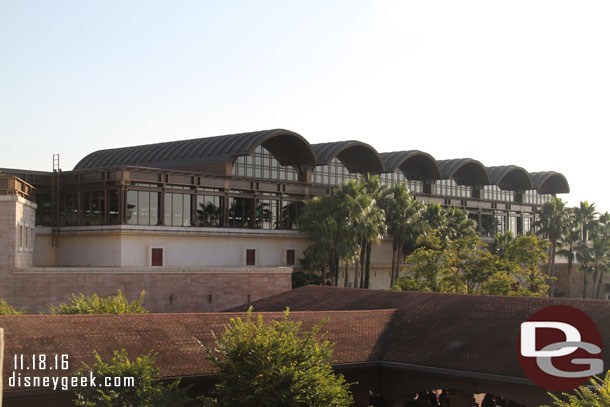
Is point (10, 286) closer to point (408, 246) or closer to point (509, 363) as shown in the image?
point (509, 363)

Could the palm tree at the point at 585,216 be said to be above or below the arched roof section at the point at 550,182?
below

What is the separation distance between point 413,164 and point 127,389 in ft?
215

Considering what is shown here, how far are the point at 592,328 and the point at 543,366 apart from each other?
262cm

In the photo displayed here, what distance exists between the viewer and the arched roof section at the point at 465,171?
279 feet

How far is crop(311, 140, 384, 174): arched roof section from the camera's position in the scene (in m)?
70.2

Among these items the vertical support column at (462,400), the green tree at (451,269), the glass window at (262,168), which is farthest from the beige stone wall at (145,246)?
the vertical support column at (462,400)

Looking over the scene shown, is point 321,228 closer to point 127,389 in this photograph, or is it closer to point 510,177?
point 127,389

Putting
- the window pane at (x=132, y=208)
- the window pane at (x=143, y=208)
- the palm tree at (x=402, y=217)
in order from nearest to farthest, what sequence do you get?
the window pane at (x=132, y=208) → the window pane at (x=143, y=208) → the palm tree at (x=402, y=217)

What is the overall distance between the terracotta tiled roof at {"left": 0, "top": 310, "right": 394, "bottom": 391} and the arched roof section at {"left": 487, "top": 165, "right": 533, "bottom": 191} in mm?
66761

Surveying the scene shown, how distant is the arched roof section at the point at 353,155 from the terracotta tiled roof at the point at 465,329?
1500 inches

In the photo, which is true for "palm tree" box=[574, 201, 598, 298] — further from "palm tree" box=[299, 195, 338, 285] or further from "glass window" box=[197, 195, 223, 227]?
"glass window" box=[197, 195, 223, 227]

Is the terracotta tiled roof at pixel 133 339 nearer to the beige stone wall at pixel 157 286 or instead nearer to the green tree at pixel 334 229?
the beige stone wall at pixel 157 286

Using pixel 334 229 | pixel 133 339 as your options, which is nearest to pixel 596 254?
pixel 334 229

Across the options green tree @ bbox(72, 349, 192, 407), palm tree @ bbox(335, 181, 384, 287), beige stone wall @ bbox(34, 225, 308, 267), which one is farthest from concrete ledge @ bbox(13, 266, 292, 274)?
green tree @ bbox(72, 349, 192, 407)
